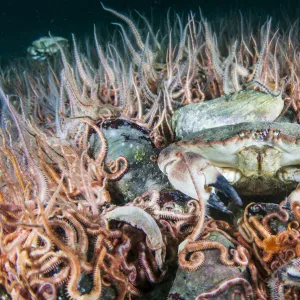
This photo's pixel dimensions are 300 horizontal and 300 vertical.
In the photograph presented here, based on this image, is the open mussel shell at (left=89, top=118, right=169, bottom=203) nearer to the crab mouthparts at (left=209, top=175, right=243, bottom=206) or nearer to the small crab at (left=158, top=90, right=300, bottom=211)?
the small crab at (left=158, top=90, right=300, bottom=211)

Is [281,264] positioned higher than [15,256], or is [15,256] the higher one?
[15,256]

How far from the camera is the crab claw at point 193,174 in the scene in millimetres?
1988

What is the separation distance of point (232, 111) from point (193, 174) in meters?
1.00

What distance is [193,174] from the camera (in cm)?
201

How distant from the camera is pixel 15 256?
1.65 meters

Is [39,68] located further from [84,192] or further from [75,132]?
[84,192]

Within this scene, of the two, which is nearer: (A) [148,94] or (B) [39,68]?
(A) [148,94]

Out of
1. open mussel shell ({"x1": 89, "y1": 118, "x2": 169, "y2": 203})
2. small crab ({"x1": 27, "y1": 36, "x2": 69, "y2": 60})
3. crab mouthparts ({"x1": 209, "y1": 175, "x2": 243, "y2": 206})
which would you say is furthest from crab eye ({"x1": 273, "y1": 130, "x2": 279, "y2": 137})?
small crab ({"x1": 27, "y1": 36, "x2": 69, "y2": 60})

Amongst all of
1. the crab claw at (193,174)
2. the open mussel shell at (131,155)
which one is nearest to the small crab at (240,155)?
the crab claw at (193,174)

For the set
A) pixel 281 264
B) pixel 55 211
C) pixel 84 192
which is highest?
pixel 55 211

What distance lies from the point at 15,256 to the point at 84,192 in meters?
0.65

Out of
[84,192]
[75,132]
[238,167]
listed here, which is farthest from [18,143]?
[238,167]

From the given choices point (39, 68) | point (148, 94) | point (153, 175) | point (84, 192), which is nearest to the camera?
point (84, 192)

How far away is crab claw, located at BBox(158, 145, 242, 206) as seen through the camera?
1.99 meters
